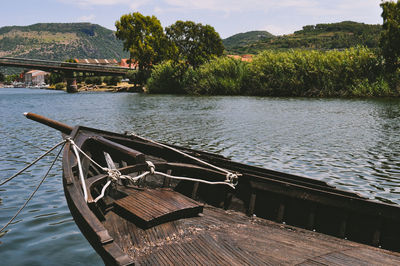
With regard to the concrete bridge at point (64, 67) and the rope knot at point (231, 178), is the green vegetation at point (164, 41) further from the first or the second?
the rope knot at point (231, 178)

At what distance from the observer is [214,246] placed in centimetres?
420

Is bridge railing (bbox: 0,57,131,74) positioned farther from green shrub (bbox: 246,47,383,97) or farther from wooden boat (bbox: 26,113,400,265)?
wooden boat (bbox: 26,113,400,265)

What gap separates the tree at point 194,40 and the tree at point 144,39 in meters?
1.95

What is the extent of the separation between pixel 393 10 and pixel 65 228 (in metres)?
40.7

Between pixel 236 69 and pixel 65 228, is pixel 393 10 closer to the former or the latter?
pixel 236 69

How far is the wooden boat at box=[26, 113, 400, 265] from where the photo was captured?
3.93 m

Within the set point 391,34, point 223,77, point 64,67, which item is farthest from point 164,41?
point 391,34

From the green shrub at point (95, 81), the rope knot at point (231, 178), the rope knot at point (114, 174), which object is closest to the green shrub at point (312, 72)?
the rope knot at point (231, 178)

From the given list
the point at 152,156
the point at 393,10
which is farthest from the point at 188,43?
the point at 152,156

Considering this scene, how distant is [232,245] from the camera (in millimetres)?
4238

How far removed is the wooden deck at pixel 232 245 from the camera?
3.86m

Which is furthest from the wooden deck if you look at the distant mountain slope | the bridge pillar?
the distant mountain slope

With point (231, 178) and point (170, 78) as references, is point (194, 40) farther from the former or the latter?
point (231, 178)

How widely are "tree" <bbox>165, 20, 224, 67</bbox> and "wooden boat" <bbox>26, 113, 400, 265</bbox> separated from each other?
5925 cm
